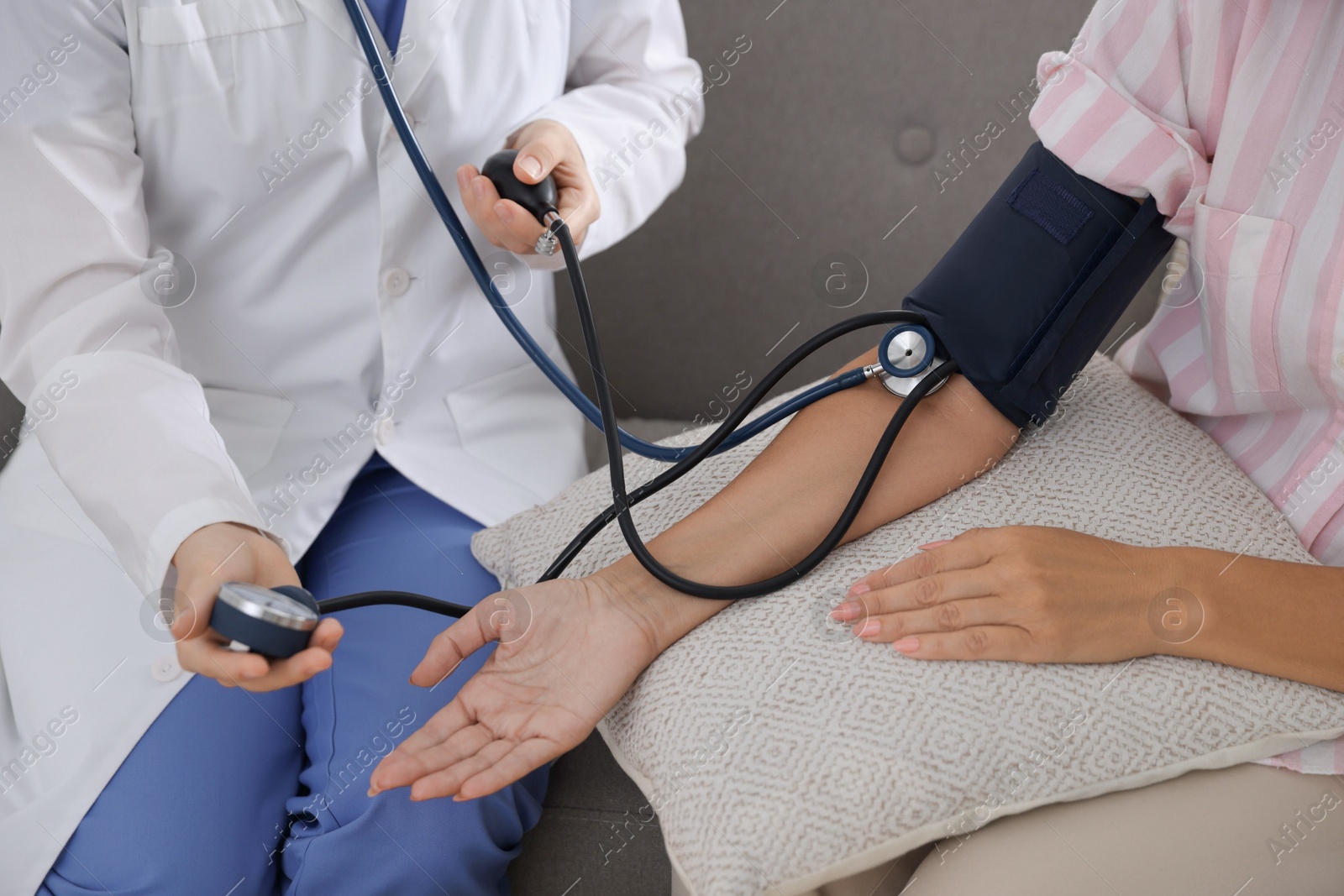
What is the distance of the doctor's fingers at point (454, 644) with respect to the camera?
2.10ft

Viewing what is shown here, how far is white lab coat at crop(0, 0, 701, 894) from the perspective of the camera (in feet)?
2.28

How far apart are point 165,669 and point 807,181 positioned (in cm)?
95

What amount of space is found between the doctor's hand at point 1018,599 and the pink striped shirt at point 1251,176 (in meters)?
0.15

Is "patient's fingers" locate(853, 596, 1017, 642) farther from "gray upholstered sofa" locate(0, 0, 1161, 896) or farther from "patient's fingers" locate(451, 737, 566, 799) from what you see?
"gray upholstered sofa" locate(0, 0, 1161, 896)

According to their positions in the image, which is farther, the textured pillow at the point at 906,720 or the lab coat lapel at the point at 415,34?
the lab coat lapel at the point at 415,34

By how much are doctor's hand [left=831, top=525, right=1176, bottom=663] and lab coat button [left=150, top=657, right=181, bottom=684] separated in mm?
540

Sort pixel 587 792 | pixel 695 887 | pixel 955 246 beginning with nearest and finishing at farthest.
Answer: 1. pixel 695 887
2. pixel 955 246
3. pixel 587 792

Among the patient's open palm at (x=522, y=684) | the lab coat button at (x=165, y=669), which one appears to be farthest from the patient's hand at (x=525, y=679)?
the lab coat button at (x=165, y=669)

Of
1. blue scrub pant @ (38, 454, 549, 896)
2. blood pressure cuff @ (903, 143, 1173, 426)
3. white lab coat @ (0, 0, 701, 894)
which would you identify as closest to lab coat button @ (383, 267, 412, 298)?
white lab coat @ (0, 0, 701, 894)

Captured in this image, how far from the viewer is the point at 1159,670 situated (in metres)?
0.60

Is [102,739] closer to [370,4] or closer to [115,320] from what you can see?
[115,320]

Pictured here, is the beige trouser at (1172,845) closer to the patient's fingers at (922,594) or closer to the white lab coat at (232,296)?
the patient's fingers at (922,594)

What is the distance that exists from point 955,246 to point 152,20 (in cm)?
68

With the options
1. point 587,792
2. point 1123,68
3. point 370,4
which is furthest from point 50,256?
point 1123,68
